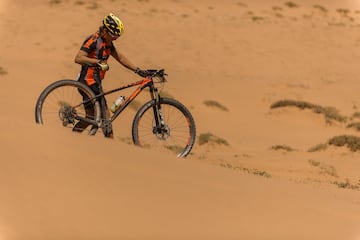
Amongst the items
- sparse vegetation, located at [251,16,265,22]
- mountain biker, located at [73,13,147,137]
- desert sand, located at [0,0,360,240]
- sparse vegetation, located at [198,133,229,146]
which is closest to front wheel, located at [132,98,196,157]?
mountain biker, located at [73,13,147,137]

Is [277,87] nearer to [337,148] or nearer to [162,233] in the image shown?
[337,148]

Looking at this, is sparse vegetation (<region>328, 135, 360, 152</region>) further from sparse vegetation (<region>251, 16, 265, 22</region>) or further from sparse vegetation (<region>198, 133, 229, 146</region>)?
sparse vegetation (<region>251, 16, 265, 22</region>)

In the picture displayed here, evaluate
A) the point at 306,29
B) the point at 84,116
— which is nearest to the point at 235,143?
the point at 84,116

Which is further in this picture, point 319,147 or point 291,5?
point 291,5

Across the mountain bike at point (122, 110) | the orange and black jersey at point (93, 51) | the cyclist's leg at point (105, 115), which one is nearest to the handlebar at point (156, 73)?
the mountain bike at point (122, 110)

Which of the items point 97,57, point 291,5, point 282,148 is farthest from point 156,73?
point 291,5

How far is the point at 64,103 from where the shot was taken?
7488 mm

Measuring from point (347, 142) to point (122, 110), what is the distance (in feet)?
31.4

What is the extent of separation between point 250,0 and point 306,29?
39.2 feet

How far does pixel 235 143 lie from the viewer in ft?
55.5

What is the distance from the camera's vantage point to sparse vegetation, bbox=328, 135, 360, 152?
50.8 feet

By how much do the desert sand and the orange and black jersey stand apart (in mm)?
843

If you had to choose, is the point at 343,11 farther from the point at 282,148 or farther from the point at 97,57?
the point at 97,57

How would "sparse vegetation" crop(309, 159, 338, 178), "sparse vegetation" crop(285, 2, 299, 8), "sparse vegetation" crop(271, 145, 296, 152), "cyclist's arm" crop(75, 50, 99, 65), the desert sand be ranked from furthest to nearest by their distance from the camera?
"sparse vegetation" crop(285, 2, 299, 8) < "sparse vegetation" crop(271, 145, 296, 152) < "sparse vegetation" crop(309, 159, 338, 178) < "cyclist's arm" crop(75, 50, 99, 65) < the desert sand
